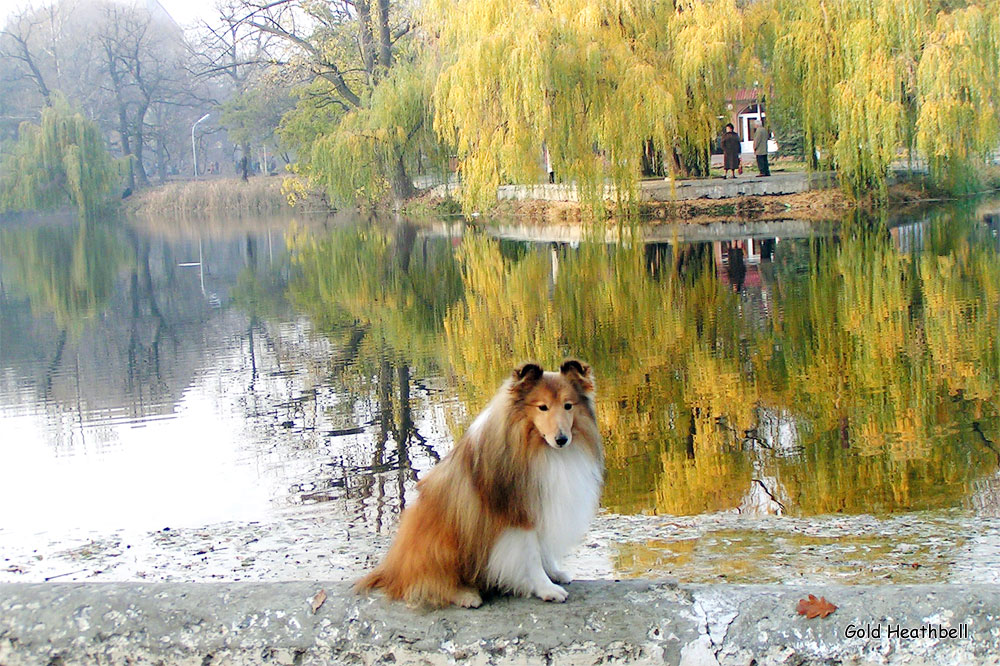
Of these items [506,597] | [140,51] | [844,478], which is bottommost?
[844,478]

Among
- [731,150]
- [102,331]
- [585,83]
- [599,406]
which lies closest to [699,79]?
[585,83]

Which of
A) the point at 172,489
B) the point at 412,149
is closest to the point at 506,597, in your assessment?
the point at 172,489

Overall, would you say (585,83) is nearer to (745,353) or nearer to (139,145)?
(745,353)

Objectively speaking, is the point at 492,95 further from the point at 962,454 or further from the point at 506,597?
the point at 506,597

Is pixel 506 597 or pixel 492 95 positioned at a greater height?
pixel 492 95

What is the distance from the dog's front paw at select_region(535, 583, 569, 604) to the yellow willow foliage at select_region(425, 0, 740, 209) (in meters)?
25.2

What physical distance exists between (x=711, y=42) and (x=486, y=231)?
9864mm

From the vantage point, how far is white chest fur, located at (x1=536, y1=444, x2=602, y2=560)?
14.3 ft

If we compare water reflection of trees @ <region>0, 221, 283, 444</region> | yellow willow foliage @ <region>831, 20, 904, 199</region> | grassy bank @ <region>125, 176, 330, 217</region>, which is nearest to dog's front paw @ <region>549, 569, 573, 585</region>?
water reflection of trees @ <region>0, 221, 283, 444</region>

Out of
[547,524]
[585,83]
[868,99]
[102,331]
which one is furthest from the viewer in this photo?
[585,83]

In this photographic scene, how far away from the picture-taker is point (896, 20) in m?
27.6

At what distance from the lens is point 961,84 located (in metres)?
27.6

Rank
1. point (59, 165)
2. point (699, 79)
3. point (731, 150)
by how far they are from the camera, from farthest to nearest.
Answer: point (59, 165), point (731, 150), point (699, 79)

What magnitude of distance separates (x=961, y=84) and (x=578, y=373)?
86.9 ft
